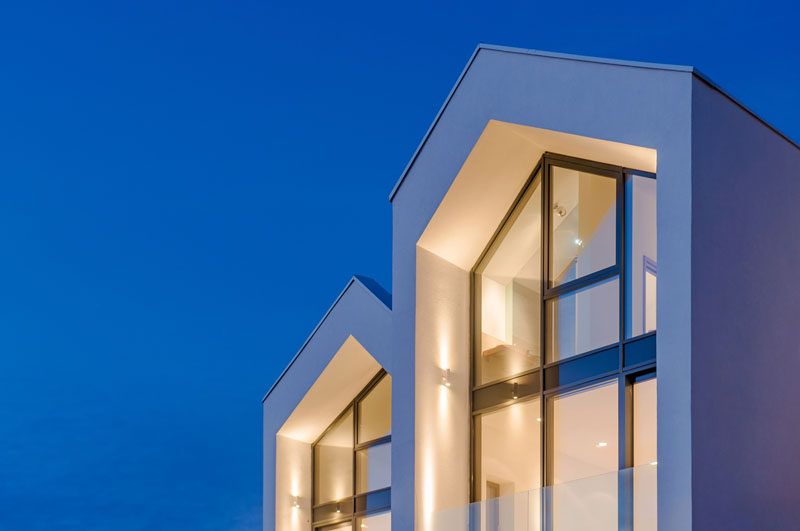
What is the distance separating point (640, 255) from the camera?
11609 mm

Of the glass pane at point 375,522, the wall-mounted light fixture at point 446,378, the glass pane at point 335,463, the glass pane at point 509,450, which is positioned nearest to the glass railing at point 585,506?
the glass pane at point 509,450

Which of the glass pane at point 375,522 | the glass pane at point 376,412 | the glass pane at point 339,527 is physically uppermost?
the glass pane at point 376,412

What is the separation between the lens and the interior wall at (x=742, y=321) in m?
9.91

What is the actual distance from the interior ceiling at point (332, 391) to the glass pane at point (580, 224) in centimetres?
471

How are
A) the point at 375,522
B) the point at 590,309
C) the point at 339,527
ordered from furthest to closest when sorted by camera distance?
the point at 339,527 → the point at 375,522 → the point at 590,309

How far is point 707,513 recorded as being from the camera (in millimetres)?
9625

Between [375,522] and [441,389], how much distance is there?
395 centimetres

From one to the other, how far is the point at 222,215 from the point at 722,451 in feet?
204

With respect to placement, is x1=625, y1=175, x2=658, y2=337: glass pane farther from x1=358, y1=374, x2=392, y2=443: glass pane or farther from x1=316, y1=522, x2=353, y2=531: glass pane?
x1=316, y1=522, x2=353, y2=531: glass pane

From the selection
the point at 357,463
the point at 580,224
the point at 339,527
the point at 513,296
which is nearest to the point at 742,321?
the point at 580,224

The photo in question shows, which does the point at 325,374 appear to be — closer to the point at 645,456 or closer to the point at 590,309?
the point at 590,309

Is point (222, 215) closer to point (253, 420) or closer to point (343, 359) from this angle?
point (253, 420)

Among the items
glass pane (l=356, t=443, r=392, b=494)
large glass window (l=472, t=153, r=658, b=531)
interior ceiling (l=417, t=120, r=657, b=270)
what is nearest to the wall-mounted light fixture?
large glass window (l=472, t=153, r=658, b=531)

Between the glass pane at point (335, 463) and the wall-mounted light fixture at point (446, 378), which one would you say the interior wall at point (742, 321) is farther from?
the glass pane at point (335, 463)
